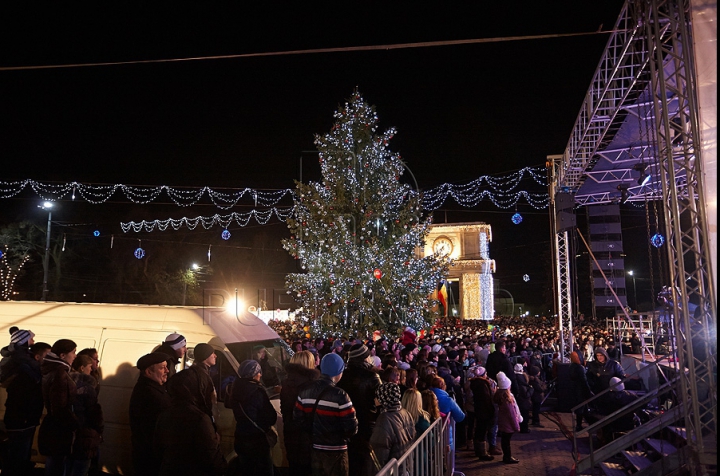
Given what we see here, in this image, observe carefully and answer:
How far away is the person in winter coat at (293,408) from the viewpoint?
565cm

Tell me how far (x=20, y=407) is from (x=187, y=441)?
2.71m

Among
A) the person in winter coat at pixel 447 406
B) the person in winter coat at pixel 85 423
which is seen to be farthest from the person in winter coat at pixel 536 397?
the person in winter coat at pixel 85 423

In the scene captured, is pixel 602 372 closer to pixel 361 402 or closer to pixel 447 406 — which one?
pixel 447 406

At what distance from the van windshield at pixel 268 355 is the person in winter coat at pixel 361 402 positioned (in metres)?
1.81

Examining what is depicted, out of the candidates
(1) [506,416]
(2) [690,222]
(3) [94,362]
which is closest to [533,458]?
(1) [506,416]

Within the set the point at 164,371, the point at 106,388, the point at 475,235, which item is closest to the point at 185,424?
the point at 164,371

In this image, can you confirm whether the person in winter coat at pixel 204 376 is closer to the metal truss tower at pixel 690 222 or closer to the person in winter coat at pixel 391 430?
the person in winter coat at pixel 391 430

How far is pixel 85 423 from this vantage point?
560 centimetres

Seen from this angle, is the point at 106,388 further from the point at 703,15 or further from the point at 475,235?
the point at 475,235

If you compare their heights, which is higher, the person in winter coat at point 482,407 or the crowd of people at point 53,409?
the crowd of people at point 53,409

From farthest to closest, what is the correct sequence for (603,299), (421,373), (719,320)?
1. (603,299)
2. (421,373)
3. (719,320)

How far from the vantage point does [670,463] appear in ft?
20.9

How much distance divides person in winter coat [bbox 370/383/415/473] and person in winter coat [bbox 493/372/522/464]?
4.26m

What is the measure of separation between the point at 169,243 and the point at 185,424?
38.4 metres
